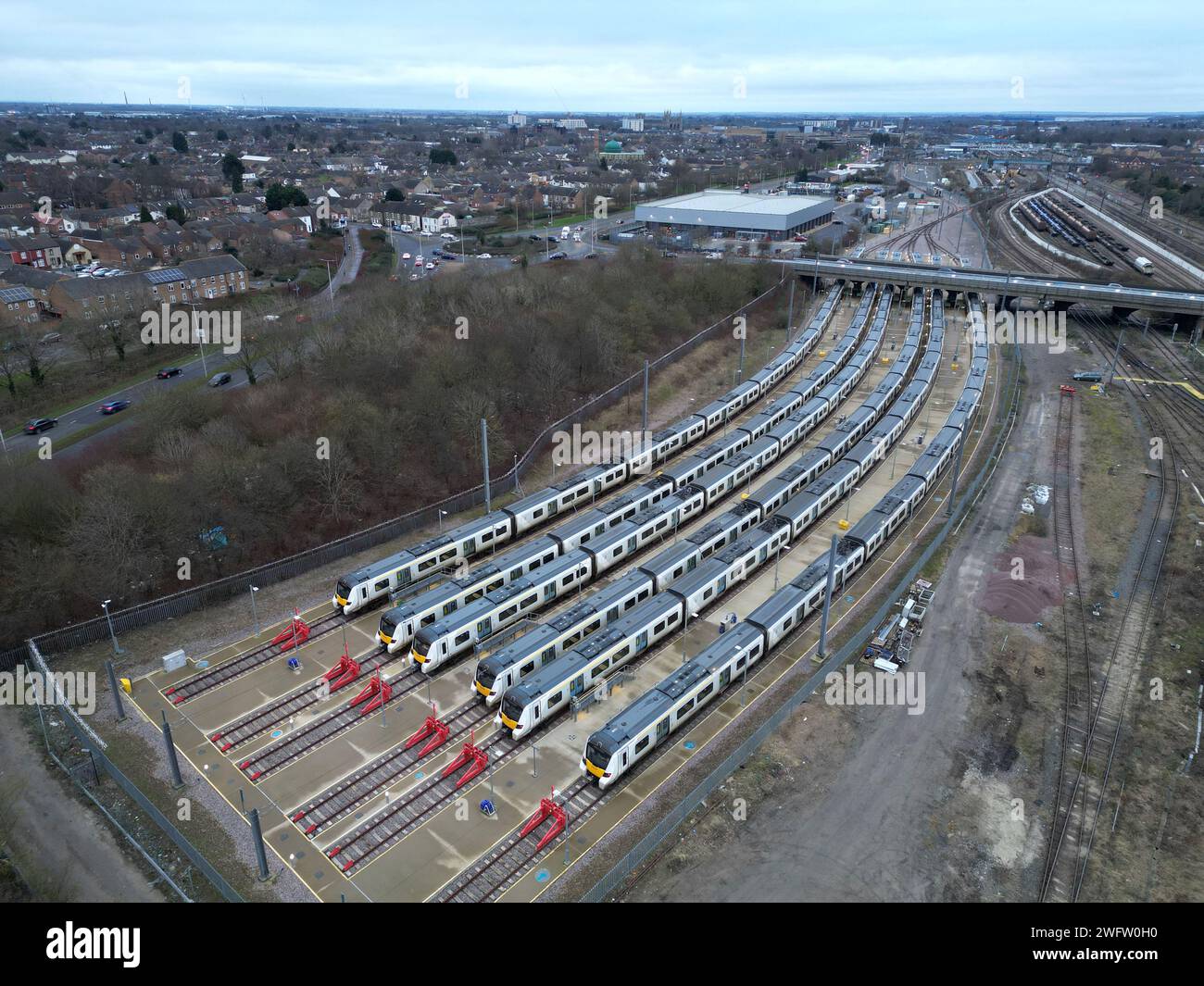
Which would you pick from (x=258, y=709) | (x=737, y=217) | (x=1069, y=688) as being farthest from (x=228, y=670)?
A: (x=737, y=217)

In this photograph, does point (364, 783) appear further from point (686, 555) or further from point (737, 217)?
point (737, 217)

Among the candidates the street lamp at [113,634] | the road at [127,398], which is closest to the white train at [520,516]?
the street lamp at [113,634]

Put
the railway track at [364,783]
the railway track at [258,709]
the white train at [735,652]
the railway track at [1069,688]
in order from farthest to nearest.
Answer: the railway track at [258,709]
the white train at [735,652]
the railway track at [364,783]
the railway track at [1069,688]

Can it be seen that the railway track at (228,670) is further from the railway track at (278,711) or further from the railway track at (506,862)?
the railway track at (506,862)

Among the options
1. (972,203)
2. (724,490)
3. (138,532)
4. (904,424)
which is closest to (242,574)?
(138,532)

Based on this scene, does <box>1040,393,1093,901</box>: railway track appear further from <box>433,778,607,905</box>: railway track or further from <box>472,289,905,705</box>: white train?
<box>433,778,607,905</box>: railway track

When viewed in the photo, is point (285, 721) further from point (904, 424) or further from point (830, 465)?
point (904, 424)

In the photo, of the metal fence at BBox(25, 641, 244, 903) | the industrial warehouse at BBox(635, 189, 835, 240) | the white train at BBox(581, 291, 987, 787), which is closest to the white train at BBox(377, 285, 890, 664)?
the white train at BBox(581, 291, 987, 787)
